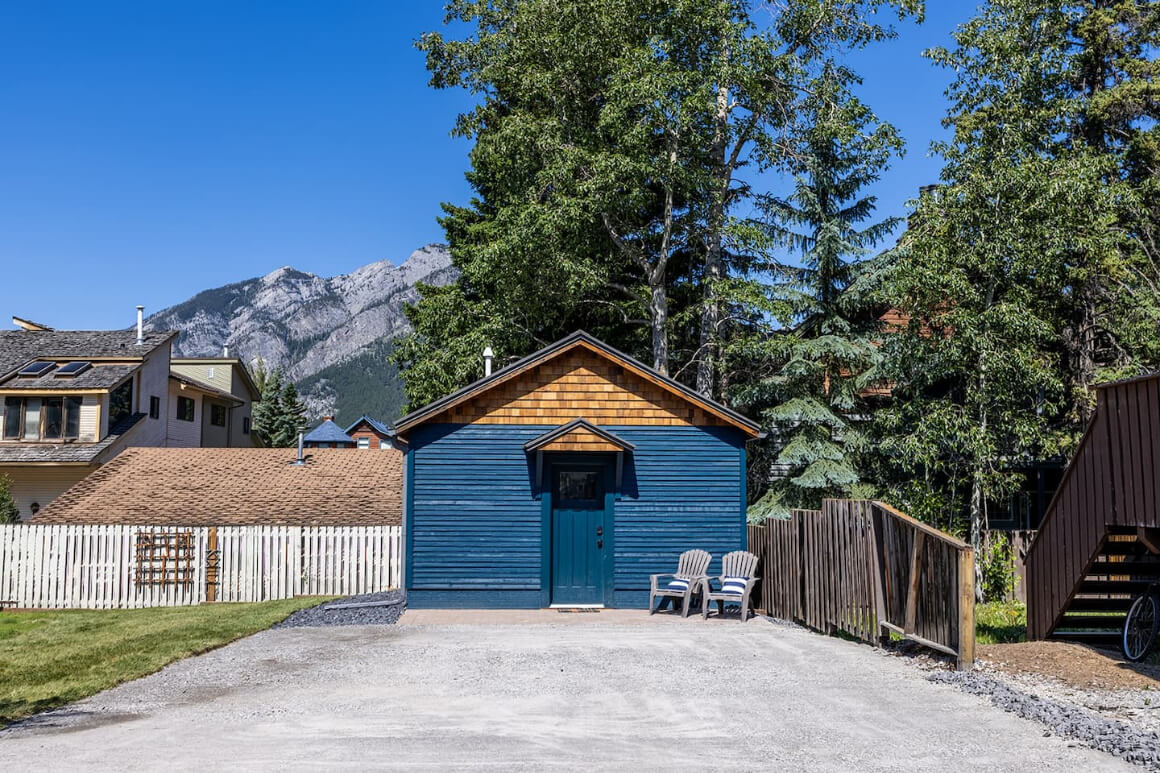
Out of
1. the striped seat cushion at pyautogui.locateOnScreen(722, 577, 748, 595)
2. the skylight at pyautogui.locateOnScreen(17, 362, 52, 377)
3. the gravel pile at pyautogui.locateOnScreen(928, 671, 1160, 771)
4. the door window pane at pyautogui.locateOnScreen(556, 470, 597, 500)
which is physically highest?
the skylight at pyautogui.locateOnScreen(17, 362, 52, 377)

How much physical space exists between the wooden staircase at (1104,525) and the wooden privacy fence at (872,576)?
1.40 meters

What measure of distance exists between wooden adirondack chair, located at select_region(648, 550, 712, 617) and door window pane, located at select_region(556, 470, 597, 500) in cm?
179

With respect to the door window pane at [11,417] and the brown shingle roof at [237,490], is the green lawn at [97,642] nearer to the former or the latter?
the brown shingle roof at [237,490]

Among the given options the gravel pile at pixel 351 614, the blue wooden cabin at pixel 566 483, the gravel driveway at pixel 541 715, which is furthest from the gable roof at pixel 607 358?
the gravel driveway at pixel 541 715

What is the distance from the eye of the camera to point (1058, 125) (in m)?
22.1

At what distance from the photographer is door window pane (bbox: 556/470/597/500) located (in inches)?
634

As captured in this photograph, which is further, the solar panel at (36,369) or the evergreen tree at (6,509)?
the solar panel at (36,369)

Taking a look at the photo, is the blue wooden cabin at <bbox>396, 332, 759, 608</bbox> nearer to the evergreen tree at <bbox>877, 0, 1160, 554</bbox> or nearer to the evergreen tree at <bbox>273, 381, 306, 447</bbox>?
the evergreen tree at <bbox>877, 0, 1160, 554</bbox>

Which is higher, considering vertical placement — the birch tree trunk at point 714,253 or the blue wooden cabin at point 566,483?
the birch tree trunk at point 714,253

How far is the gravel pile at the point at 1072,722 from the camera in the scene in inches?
250

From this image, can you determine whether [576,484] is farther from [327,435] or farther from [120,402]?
[327,435]

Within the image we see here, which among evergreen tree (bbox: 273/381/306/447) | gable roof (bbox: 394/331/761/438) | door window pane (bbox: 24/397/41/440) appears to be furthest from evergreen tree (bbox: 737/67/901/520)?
evergreen tree (bbox: 273/381/306/447)

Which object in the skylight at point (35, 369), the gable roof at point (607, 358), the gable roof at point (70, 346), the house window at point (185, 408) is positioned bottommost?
the gable roof at point (607, 358)

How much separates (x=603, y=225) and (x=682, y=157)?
9.31 feet
